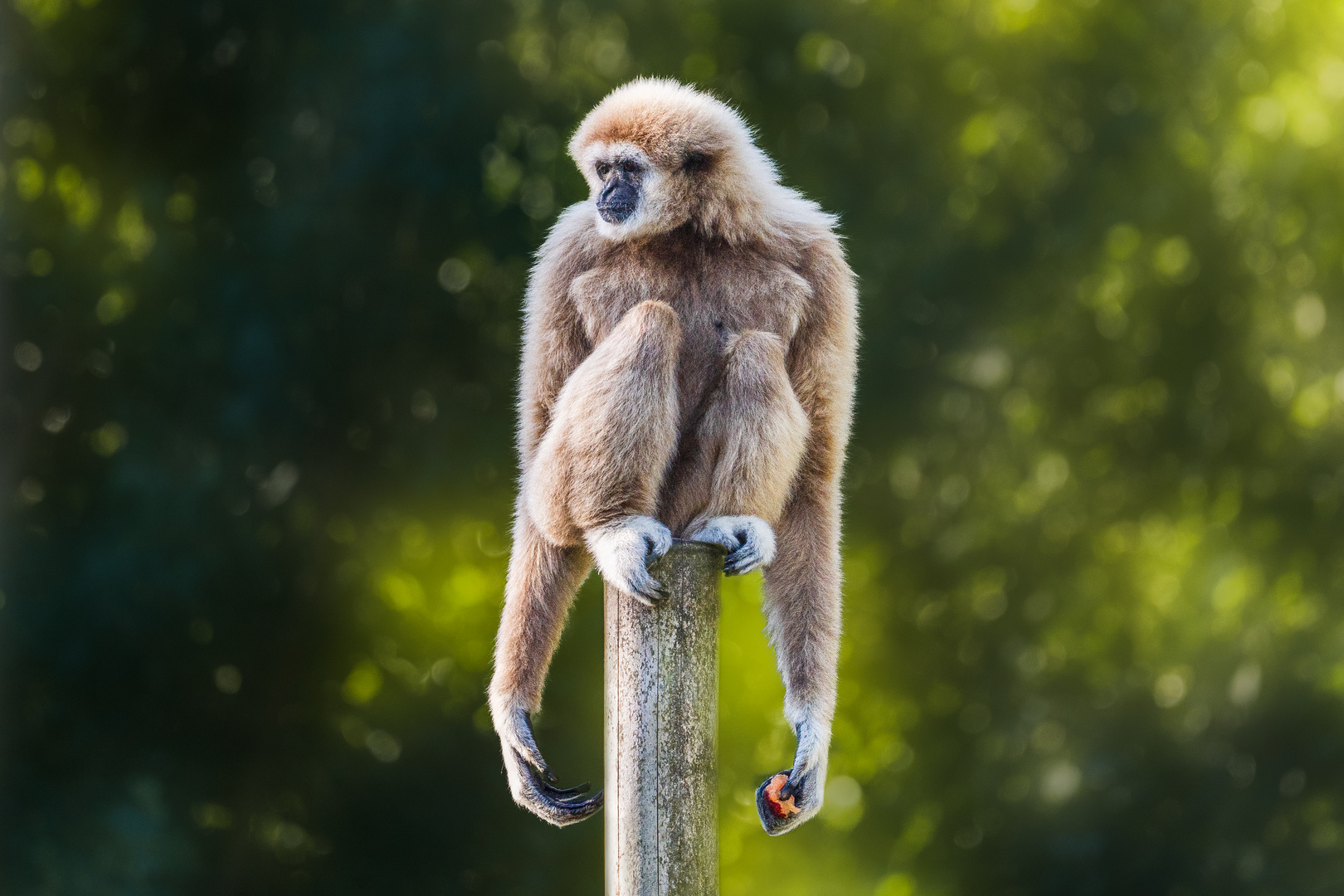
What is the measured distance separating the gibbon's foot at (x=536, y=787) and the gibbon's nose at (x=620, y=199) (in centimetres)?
121

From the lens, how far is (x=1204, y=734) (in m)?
8.12

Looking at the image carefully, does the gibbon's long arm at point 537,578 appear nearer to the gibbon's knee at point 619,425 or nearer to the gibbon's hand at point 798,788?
the gibbon's knee at point 619,425

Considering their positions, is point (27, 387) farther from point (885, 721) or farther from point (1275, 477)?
point (1275, 477)

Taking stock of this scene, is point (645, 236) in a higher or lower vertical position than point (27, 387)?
lower

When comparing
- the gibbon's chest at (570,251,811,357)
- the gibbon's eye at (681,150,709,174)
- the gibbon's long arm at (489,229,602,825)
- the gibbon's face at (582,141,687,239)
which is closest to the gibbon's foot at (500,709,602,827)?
the gibbon's long arm at (489,229,602,825)

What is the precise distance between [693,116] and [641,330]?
51cm

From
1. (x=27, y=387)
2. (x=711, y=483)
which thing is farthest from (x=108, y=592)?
(x=711, y=483)

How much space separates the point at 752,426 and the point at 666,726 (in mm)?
689

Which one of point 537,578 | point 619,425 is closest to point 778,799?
point 537,578

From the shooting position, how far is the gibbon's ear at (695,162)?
2811mm

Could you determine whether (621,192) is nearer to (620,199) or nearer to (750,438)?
(620,199)

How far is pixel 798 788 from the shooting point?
2.81 meters

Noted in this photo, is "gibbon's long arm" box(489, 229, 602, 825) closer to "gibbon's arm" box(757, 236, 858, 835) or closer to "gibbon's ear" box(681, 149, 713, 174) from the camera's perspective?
"gibbon's ear" box(681, 149, 713, 174)

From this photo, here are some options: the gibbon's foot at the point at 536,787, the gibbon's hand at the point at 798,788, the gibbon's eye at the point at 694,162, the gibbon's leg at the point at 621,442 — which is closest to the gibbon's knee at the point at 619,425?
the gibbon's leg at the point at 621,442
